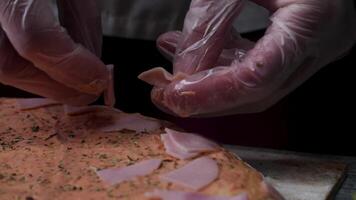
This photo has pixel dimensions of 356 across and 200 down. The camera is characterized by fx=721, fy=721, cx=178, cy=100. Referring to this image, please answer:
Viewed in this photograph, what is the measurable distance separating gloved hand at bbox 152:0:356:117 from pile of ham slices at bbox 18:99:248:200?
5 cm

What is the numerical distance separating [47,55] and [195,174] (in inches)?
12.5

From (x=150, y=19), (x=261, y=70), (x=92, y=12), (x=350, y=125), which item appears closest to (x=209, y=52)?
(x=261, y=70)

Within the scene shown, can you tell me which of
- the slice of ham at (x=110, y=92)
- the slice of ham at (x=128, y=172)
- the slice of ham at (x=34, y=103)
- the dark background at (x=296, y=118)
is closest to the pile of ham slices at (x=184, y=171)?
the slice of ham at (x=128, y=172)

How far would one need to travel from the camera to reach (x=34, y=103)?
1392 mm

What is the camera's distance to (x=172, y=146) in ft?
3.88

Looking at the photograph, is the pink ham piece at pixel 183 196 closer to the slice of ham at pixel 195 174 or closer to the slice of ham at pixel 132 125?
the slice of ham at pixel 195 174

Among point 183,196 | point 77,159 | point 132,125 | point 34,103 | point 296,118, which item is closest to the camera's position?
point 183,196

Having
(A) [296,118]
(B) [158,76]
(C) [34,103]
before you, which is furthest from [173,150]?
(A) [296,118]

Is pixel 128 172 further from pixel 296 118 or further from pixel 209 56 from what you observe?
pixel 296 118

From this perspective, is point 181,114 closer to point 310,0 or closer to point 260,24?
point 310,0

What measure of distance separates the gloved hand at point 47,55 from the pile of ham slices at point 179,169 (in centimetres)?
9

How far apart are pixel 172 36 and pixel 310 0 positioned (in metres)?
0.29

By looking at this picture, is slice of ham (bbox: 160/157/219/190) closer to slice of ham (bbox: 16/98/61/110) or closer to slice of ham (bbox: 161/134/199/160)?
slice of ham (bbox: 161/134/199/160)

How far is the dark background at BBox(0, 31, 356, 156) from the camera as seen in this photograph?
5.13 feet
